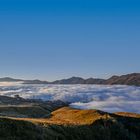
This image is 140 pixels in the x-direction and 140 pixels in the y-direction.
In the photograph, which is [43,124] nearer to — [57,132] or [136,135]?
[57,132]

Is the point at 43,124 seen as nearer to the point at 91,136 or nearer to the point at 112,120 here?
the point at 91,136

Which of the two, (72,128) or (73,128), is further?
(73,128)

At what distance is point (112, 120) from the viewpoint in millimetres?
85188

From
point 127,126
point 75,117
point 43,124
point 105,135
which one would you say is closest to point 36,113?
point 75,117

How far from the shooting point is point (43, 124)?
211 feet

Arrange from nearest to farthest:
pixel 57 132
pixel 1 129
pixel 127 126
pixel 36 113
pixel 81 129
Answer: pixel 1 129, pixel 57 132, pixel 81 129, pixel 127 126, pixel 36 113

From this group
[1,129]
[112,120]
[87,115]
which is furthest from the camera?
[87,115]

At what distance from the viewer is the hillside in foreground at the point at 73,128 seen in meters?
56.7

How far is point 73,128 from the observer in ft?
228

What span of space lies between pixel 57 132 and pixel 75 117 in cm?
3397

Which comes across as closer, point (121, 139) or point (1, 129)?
point (1, 129)

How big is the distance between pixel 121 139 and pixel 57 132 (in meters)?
20.8

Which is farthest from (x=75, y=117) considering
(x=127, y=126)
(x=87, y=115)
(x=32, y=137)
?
(x=32, y=137)

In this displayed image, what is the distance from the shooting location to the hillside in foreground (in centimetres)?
5672
